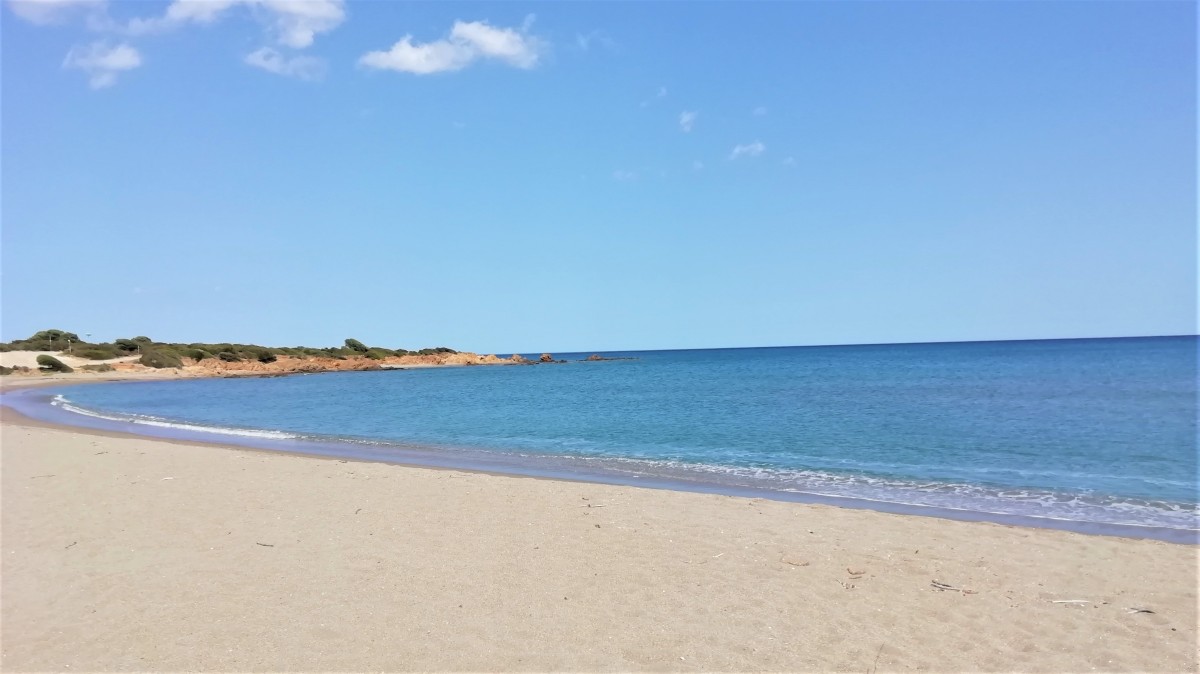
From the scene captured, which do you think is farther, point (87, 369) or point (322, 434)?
point (87, 369)

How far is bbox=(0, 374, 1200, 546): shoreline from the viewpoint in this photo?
1002 cm

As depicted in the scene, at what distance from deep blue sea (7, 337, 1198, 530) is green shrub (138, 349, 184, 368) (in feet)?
112

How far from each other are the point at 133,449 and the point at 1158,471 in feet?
76.0

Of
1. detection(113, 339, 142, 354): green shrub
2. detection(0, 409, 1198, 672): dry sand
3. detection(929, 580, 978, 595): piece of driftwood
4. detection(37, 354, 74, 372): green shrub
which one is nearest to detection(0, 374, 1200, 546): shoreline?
detection(0, 409, 1198, 672): dry sand

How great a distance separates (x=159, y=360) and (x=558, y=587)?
8106 centimetres

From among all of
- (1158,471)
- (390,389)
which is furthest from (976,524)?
(390,389)

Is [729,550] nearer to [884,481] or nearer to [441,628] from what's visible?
[441,628]

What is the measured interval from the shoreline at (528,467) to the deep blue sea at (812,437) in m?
0.12

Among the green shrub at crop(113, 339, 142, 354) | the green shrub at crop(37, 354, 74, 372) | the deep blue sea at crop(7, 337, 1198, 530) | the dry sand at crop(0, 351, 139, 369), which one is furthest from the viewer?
the green shrub at crop(113, 339, 142, 354)

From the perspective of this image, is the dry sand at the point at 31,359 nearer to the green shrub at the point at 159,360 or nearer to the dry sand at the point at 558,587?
the green shrub at the point at 159,360

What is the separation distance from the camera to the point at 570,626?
5852mm

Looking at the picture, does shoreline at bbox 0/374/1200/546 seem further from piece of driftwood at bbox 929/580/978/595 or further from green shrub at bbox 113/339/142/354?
green shrub at bbox 113/339/142/354

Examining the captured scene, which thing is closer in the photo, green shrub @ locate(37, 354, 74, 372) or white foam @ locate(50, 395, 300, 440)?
white foam @ locate(50, 395, 300, 440)

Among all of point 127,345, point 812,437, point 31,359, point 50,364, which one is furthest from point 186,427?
point 127,345
